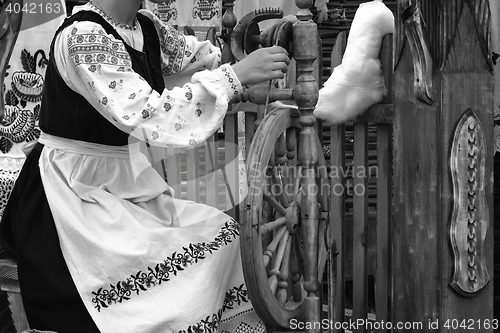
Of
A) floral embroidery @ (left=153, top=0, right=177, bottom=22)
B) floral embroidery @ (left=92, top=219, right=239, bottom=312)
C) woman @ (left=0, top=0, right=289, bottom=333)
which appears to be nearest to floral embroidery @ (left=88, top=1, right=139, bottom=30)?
woman @ (left=0, top=0, right=289, bottom=333)

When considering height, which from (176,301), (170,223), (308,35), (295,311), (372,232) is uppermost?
(308,35)

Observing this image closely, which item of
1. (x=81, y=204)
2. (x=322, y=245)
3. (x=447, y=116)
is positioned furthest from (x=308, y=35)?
(x=81, y=204)

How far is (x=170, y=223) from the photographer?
2307mm

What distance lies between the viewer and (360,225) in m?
2.96

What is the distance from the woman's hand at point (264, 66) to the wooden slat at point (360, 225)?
2.88 feet

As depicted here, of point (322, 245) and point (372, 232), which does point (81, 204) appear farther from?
point (372, 232)

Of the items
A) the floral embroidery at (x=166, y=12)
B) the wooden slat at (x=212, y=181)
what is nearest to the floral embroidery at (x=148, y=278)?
the wooden slat at (x=212, y=181)

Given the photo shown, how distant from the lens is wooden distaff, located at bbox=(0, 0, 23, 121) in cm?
326

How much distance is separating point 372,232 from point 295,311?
6.45 feet

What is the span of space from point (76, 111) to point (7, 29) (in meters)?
1.25

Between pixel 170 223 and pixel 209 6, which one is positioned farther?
pixel 209 6

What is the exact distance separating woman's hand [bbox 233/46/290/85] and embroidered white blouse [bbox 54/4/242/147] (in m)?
0.03

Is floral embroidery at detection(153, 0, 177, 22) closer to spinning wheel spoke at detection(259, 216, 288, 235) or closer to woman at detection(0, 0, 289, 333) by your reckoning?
woman at detection(0, 0, 289, 333)

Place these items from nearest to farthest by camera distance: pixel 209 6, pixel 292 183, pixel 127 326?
pixel 127 326
pixel 292 183
pixel 209 6
